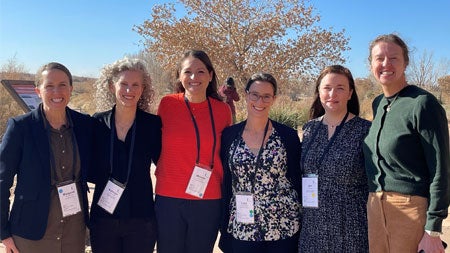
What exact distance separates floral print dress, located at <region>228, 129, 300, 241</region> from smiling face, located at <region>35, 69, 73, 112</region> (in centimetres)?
132

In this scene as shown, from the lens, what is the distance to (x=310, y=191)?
2.63m

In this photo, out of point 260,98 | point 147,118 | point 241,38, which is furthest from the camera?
point 241,38

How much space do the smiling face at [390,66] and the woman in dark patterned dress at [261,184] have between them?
2.47 ft

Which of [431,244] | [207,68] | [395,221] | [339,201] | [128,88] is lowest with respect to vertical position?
[431,244]

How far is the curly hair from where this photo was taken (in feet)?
9.91

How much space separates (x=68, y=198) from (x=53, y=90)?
2.54 ft

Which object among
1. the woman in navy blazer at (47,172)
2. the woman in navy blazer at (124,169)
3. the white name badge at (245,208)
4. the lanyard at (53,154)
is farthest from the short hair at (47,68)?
the white name badge at (245,208)

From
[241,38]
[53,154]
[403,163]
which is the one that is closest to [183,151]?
[53,154]

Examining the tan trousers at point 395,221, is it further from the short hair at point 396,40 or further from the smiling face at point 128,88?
the smiling face at point 128,88

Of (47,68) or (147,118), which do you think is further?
(147,118)

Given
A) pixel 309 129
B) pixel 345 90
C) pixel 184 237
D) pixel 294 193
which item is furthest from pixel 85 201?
pixel 345 90

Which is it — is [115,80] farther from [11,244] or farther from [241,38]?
[241,38]

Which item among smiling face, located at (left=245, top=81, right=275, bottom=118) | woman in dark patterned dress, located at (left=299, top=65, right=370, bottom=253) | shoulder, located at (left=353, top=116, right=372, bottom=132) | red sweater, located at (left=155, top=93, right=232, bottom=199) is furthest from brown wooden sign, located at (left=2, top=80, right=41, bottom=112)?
shoulder, located at (left=353, top=116, right=372, bottom=132)

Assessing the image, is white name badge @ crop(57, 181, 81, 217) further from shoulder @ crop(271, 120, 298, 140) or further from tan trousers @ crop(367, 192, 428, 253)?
tan trousers @ crop(367, 192, 428, 253)
